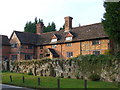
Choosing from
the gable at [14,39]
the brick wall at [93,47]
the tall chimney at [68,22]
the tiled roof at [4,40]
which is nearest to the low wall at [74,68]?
the brick wall at [93,47]

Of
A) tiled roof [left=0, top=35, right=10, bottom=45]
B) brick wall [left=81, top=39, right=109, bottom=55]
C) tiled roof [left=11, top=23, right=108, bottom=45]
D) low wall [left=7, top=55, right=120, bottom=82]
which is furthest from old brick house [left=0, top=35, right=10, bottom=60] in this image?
brick wall [left=81, top=39, right=109, bottom=55]

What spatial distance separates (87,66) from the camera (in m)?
27.3

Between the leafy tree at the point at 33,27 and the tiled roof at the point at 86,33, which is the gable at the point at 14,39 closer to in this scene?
the tiled roof at the point at 86,33

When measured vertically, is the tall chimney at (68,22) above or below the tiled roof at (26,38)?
above

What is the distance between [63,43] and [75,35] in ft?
11.7

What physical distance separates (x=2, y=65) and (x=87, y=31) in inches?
807

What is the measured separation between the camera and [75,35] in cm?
4394

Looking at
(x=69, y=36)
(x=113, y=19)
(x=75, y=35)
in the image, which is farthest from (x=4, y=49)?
(x=113, y=19)

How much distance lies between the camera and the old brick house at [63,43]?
39.4 metres

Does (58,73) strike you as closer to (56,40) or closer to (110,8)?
(110,8)

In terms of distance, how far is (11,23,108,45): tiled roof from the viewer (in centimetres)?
4003

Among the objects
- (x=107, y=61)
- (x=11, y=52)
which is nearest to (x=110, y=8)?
(x=107, y=61)

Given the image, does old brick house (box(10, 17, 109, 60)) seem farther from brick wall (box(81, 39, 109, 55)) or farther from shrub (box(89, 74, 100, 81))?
shrub (box(89, 74, 100, 81))

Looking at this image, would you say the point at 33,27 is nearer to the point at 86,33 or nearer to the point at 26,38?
the point at 26,38
